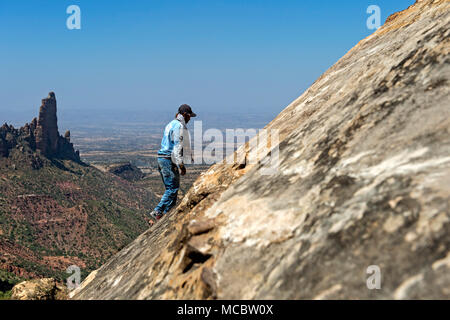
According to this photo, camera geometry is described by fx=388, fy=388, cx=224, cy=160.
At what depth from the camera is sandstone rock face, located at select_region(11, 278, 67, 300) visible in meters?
8.05

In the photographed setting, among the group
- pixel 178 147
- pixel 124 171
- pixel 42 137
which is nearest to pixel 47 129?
pixel 42 137

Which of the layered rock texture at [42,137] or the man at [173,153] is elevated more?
the layered rock texture at [42,137]

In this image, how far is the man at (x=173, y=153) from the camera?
11086 mm

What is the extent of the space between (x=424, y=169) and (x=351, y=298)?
5.87ft

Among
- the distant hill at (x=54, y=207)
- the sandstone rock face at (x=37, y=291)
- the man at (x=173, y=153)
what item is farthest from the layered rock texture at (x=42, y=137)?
the sandstone rock face at (x=37, y=291)

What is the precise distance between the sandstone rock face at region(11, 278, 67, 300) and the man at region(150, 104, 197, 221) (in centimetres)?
407

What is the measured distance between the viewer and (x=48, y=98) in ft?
554

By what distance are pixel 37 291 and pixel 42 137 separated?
16280cm

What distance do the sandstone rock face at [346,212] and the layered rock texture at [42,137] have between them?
14536 cm

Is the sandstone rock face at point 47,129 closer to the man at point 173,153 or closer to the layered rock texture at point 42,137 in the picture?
the layered rock texture at point 42,137

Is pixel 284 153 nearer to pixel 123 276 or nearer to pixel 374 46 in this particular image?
pixel 123 276

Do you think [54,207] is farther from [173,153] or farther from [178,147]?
[178,147]

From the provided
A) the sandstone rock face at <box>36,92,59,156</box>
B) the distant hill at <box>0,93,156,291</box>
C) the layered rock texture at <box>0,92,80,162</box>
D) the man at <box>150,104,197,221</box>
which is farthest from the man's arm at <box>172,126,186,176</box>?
the sandstone rock face at <box>36,92,59,156</box>

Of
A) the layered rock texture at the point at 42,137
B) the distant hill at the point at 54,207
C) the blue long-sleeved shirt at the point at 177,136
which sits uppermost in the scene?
the layered rock texture at the point at 42,137
